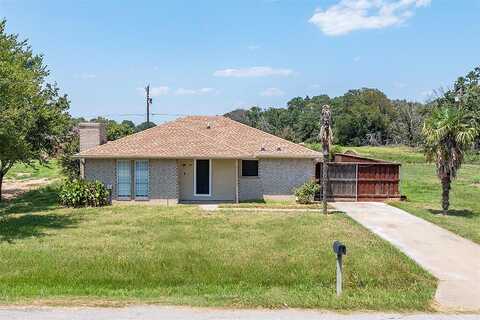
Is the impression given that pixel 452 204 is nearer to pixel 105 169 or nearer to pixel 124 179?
pixel 124 179

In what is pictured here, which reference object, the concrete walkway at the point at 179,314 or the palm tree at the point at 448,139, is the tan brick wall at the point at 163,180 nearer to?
the palm tree at the point at 448,139

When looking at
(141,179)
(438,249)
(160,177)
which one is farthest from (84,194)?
(438,249)

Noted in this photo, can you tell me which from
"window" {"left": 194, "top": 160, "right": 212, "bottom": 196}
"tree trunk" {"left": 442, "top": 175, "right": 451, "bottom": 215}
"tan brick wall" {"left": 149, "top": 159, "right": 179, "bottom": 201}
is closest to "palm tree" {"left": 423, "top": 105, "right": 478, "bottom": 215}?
"tree trunk" {"left": 442, "top": 175, "right": 451, "bottom": 215}

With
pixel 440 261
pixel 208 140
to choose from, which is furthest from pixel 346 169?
pixel 440 261

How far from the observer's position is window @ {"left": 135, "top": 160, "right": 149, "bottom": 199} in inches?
940

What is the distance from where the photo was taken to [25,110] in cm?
2039

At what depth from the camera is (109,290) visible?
9.92m

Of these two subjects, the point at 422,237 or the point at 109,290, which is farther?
the point at 422,237

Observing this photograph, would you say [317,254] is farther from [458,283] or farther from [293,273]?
[458,283]

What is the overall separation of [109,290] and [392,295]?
5.11 metres

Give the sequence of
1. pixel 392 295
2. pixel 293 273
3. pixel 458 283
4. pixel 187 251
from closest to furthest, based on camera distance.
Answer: pixel 392 295, pixel 458 283, pixel 293 273, pixel 187 251

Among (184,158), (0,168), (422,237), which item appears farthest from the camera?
(0,168)

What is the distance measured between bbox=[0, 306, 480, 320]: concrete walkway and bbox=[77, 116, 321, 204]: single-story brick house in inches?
593

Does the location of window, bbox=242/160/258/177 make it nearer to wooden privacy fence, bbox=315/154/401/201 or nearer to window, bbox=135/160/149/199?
wooden privacy fence, bbox=315/154/401/201
